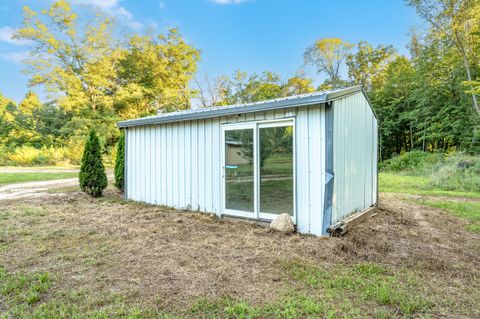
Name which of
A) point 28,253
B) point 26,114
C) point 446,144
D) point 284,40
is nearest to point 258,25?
point 284,40

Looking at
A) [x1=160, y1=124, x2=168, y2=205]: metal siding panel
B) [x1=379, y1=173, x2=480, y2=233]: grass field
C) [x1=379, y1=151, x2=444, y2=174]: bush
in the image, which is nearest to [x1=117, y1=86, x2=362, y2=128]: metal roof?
[x1=160, y1=124, x2=168, y2=205]: metal siding panel

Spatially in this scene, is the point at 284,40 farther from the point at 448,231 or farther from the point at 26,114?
the point at 26,114

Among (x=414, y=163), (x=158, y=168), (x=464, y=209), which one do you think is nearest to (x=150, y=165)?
(x=158, y=168)

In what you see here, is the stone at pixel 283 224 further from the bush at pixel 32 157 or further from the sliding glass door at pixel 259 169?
the bush at pixel 32 157

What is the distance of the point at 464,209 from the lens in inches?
224

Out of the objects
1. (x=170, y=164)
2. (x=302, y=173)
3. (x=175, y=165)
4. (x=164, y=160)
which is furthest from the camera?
(x=164, y=160)

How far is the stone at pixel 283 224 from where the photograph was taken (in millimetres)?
4005

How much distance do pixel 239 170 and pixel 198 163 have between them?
41.8 inches

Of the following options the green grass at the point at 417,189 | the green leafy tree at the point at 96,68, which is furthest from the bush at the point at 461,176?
the green leafy tree at the point at 96,68

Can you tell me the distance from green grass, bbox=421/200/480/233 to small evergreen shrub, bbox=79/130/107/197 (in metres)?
7.78

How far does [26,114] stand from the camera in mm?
22781

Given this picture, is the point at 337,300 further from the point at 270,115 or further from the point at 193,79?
the point at 193,79

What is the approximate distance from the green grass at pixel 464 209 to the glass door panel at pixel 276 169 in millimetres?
2949

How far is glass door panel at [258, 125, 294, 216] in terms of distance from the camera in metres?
4.22
